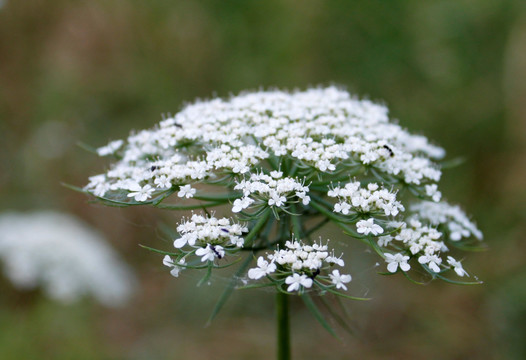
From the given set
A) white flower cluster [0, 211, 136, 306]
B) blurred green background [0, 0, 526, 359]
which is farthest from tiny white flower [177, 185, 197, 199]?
white flower cluster [0, 211, 136, 306]

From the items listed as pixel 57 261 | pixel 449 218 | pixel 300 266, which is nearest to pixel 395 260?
pixel 300 266

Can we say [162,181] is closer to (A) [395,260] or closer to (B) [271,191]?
(B) [271,191]

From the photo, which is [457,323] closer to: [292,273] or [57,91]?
[292,273]

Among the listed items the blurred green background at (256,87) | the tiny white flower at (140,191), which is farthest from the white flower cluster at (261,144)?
the blurred green background at (256,87)

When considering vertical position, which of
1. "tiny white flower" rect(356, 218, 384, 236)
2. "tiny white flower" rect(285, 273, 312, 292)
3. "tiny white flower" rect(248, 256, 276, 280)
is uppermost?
"tiny white flower" rect(356, 218, 384, 236)

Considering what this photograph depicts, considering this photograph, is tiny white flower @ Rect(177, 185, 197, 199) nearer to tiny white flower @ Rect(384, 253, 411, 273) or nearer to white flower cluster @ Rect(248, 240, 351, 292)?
white flower cluster @ Rect(248, 240, 351, 292)

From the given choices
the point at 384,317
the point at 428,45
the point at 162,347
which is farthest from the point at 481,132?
the point at 162,347
